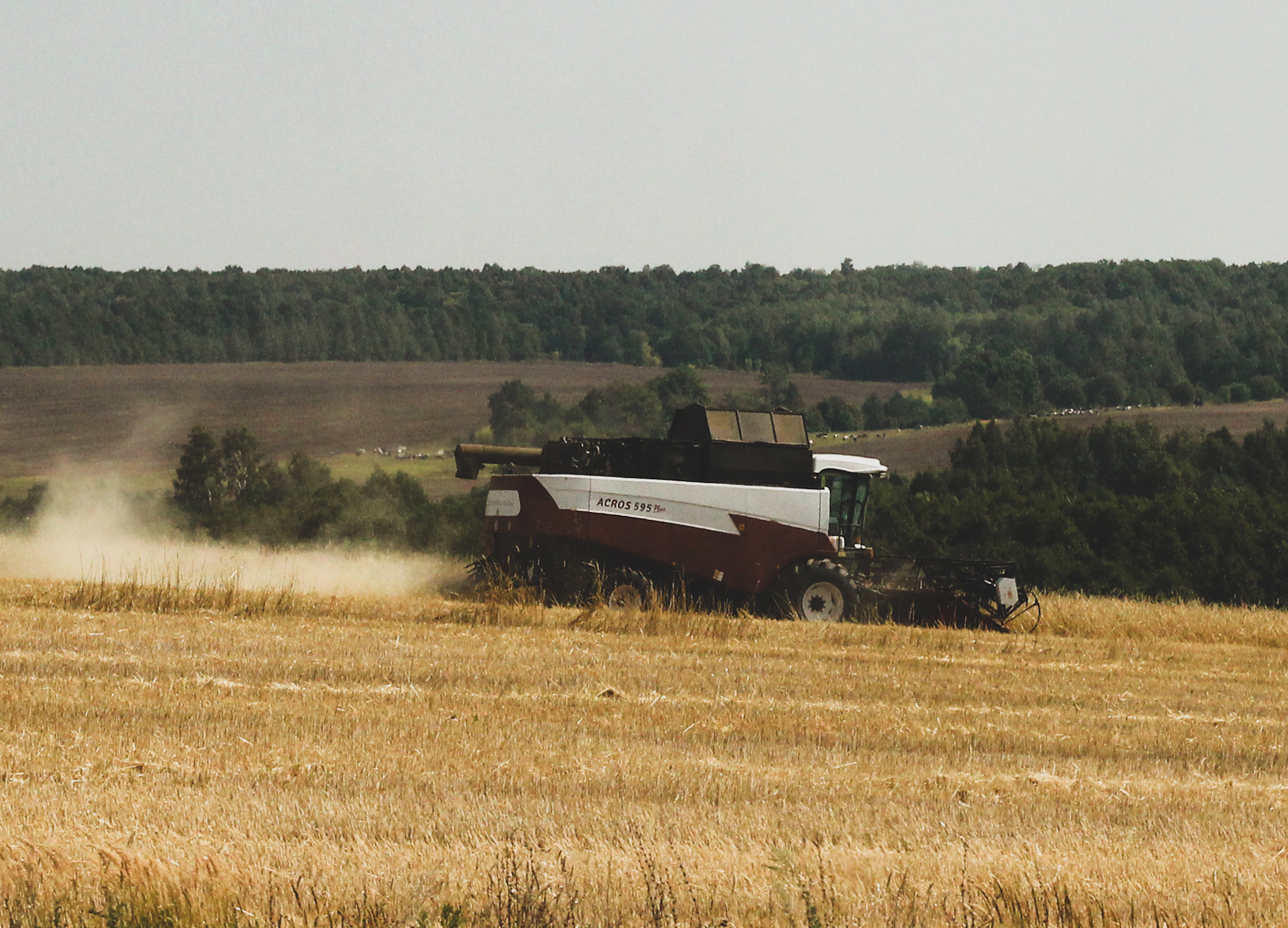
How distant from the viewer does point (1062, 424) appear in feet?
215

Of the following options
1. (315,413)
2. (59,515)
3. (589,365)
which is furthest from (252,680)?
(589,365)

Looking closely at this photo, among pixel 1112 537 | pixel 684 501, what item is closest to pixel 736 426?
pixel 684 501

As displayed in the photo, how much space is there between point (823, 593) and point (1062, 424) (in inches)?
1927

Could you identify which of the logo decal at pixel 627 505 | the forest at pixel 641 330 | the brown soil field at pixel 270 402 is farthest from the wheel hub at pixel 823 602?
the forest at pixel 641 330

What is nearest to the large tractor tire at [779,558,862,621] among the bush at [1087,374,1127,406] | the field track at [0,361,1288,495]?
the field track at [0,361,1288,495]

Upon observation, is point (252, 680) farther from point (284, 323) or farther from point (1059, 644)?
point (284, 323)

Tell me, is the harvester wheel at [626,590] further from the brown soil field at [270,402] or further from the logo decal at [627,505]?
the brown soil field at [270,402]

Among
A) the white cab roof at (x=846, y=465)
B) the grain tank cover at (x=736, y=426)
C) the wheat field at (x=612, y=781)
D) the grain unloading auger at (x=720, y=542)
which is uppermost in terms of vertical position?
the grain tank cover at (x=736, y=426)

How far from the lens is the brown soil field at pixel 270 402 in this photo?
58.6 m

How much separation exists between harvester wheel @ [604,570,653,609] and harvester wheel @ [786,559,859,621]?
1.91 m

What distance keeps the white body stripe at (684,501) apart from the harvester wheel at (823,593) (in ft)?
2.14

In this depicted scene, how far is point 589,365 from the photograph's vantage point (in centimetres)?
8300

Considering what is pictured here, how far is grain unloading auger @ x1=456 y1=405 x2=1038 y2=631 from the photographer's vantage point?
19.4m

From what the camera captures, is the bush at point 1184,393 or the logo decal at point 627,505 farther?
the bush at point 1184,393
